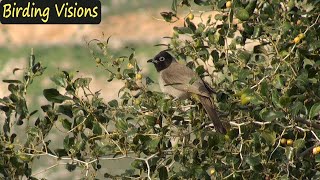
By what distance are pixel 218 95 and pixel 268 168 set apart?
0.53 meters

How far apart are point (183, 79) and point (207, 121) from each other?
1.11m

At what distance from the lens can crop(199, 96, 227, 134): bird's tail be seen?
4.90 m

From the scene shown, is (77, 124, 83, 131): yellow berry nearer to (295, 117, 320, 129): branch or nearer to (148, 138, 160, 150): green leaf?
(148, 138, 160, 150): green leaf

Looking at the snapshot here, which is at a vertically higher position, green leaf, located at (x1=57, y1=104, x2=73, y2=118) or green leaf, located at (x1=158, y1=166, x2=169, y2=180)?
green leaf, located at (x1=57, y1=104, x2=73, y2=118)

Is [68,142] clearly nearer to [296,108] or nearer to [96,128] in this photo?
[96,128]

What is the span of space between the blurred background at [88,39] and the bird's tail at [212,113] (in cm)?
804

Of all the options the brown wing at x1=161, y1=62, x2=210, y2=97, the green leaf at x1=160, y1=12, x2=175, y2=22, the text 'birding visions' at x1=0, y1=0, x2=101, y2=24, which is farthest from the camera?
the text 'birding visions' at x1=0, y1=0, x2=101, y2=24

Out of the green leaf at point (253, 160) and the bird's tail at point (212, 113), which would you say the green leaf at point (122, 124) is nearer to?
the bird's tail at point (212, 113)

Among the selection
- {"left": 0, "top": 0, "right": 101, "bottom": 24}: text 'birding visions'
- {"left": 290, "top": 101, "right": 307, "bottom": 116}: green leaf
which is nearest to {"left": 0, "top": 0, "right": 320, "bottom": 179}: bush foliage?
{"left": 290, "top": 101, "right": 307, "bottom": 116}: green leaf

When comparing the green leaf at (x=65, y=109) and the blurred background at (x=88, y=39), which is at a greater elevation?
the blurred background at (x=88, y=39)

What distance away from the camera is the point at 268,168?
4.69 metres

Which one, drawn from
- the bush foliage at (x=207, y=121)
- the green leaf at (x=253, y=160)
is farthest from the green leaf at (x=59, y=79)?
the green leaf at (x=253, y=160)

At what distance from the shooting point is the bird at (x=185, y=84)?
504 centimetres

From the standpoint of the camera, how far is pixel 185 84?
5.49 m
